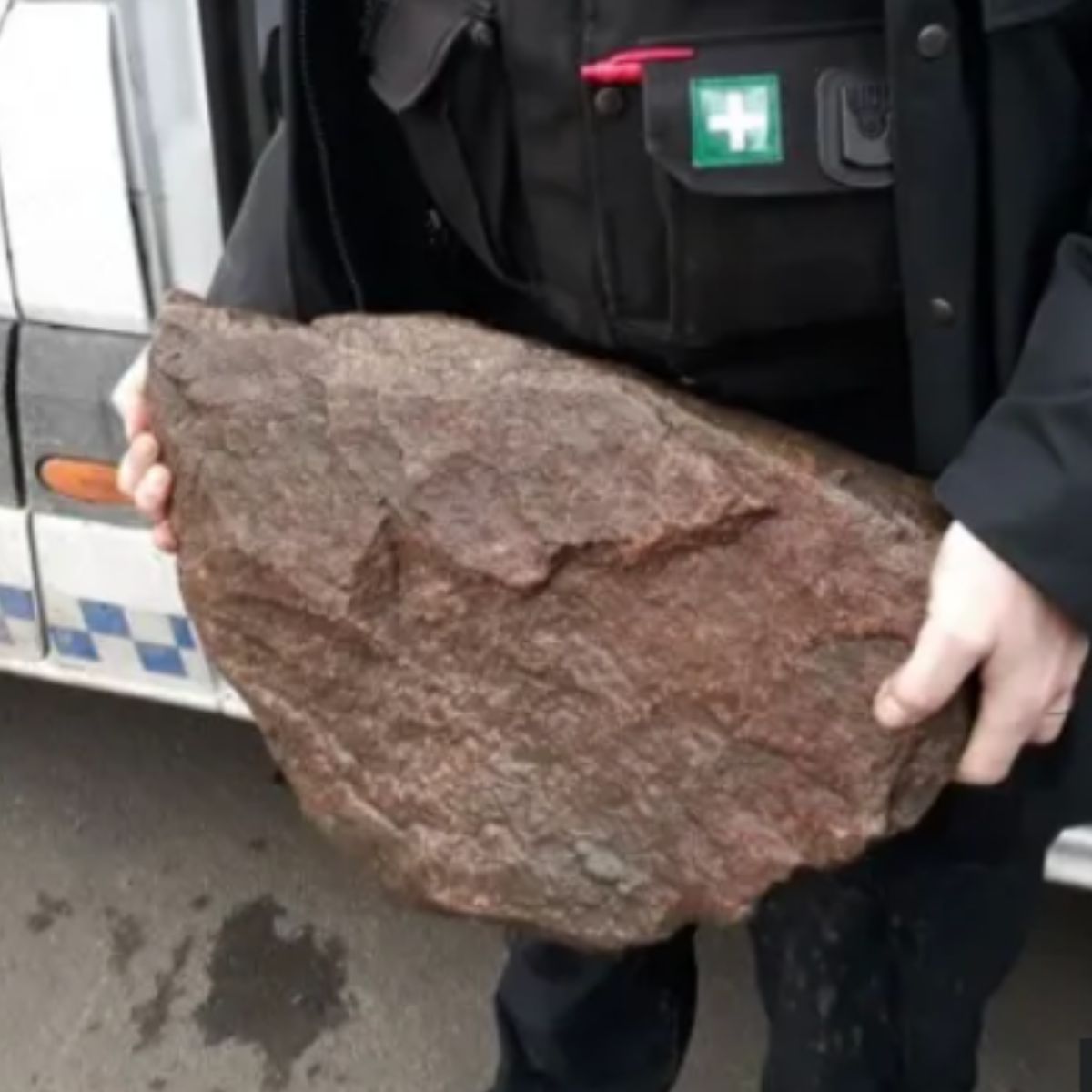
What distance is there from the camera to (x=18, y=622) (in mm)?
2264

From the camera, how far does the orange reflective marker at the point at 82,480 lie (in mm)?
2131

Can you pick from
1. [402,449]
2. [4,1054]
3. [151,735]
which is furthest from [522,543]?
[151,735]

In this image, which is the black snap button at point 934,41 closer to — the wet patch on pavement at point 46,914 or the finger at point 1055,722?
the finger at point 1055,722

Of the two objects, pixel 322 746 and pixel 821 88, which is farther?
pixel 322 746

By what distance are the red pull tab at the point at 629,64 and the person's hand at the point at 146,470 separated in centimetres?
44

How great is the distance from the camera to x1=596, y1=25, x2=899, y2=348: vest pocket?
1.21 meters

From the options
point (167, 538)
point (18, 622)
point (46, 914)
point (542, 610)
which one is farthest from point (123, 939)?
point (542, 610)

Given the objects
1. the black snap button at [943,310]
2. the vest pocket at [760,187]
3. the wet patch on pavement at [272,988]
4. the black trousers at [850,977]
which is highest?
the vest pocket at [760,187]

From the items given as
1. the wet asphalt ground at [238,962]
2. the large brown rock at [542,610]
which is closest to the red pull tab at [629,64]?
the large brown rock at [542,610]

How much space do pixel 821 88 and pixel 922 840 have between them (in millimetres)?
561

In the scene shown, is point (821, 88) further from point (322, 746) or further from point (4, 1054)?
point (4, 1054)

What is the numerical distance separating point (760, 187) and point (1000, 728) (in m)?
0.36

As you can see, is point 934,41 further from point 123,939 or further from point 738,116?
point 123,939

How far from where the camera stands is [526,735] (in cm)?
141
